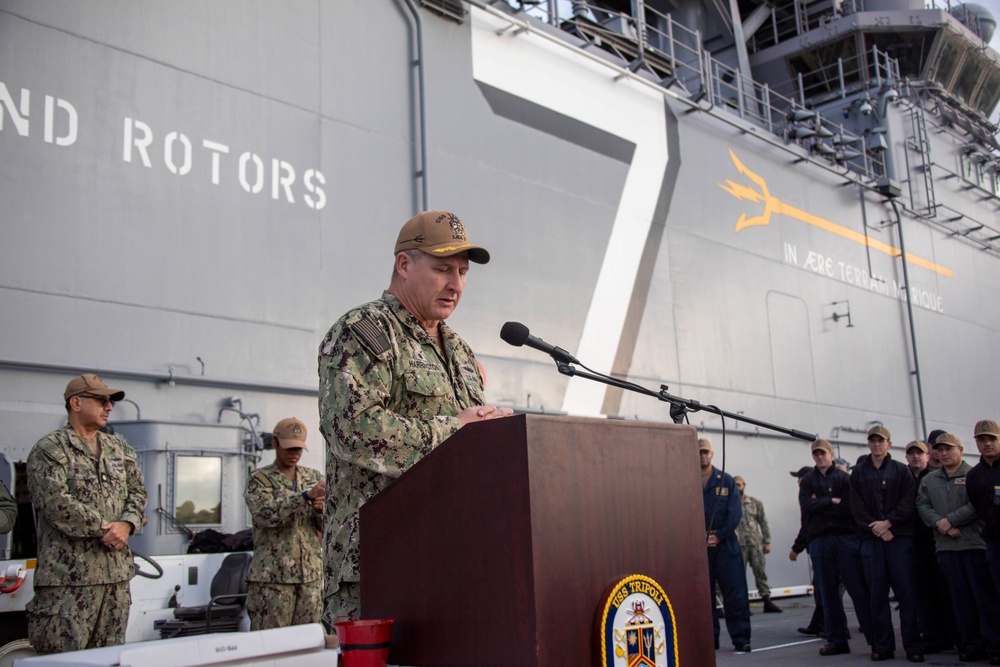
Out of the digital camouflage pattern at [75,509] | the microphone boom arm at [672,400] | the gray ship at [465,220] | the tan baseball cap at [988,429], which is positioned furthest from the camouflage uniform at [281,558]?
the tan baseball cap at [988,429]

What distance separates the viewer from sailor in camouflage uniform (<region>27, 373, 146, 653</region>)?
12.2 ft

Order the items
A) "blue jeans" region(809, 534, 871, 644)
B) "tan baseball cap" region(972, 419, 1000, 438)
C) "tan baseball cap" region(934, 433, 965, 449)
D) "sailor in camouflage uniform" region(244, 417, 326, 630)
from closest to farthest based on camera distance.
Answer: "sailor in camouflage uniform" region(244, 417, 326, 630), "tan baseball cap" region(972, 419, 1000, 438), "tan baseball cap" region(934, 433, 965, 449), "blue jeans" region(809, 534, 871, 644)

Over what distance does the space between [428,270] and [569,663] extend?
103 cm

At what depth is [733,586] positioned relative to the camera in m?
6.58

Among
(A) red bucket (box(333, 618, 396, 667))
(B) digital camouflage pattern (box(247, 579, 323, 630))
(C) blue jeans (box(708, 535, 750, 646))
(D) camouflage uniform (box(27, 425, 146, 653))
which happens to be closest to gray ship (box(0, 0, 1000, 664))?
(D) camouflage uniform (box(27, 425, 146, 653))

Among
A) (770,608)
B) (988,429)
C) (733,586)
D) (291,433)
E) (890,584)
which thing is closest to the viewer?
(291,433)

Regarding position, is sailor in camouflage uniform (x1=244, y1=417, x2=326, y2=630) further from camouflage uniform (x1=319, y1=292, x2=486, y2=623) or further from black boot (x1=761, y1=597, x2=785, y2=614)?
black boot (x1=761, y1=597, x2=785, y2=614)

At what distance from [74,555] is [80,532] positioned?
0.39ft

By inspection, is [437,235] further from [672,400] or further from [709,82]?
[709,82]

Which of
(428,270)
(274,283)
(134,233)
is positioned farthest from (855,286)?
(428,270)

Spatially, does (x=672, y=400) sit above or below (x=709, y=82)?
below

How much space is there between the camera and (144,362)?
5.83 m

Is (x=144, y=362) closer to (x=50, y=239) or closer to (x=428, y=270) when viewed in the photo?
(x=50, y=239)

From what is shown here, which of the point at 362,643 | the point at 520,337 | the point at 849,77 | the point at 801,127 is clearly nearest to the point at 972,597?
the point at 520,337
